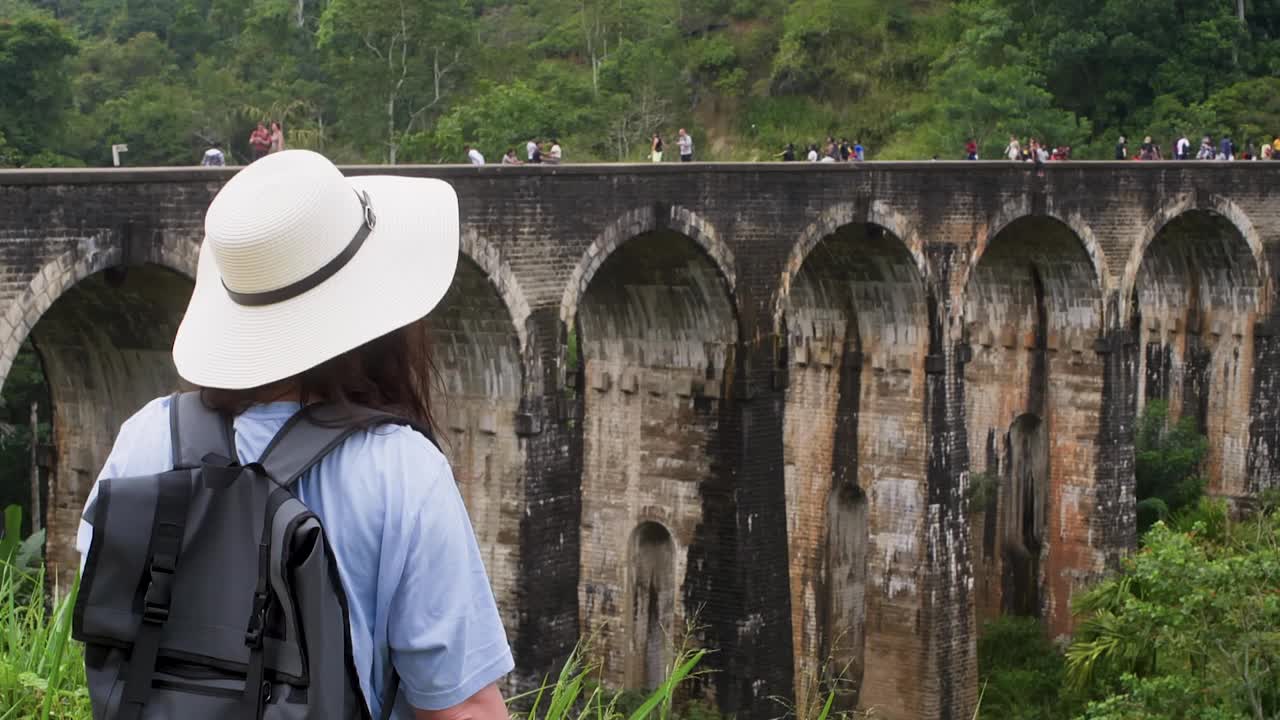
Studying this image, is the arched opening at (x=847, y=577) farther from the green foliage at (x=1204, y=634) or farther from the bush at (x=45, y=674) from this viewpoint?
the bush at (x=45, y=674)

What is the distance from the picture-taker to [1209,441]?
35.8 meters

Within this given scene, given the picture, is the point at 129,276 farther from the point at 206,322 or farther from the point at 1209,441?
the point at 1209,441

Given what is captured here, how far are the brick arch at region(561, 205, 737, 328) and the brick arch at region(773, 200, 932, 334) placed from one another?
0.95 m

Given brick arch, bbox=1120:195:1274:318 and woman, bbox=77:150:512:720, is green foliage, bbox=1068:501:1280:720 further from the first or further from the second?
woman, bbox=77:150:512:720

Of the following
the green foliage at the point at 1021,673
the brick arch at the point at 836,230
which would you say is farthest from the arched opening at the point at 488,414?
the green foliage at the point at 1021,673

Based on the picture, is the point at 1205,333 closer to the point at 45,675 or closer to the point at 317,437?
the point at 45,675

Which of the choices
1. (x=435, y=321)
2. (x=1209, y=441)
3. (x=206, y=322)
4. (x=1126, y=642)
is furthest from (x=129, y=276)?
(x=1209, y=441)

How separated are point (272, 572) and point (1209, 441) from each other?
116 feet

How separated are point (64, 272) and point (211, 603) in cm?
1302

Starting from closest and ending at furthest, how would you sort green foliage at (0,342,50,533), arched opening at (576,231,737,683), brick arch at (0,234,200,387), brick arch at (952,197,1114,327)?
Answer: brick arch at (0,234,200,387)
arched opening at (576,231,737,683)
brick arch at (952,197,1114,327)
green foliage at (0,342,50,533)

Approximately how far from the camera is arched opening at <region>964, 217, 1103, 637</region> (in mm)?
30156

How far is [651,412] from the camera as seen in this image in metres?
23.1

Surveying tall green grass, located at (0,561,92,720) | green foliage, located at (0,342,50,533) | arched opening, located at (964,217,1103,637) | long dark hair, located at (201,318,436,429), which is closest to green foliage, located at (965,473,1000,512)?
arched opening, located at (964,217,1103,637)

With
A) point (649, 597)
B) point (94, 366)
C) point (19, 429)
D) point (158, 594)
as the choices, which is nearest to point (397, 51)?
point (19, 429)
